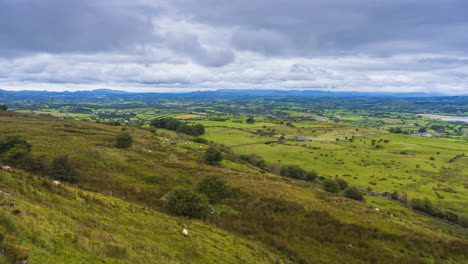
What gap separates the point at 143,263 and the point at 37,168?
28.8 metres

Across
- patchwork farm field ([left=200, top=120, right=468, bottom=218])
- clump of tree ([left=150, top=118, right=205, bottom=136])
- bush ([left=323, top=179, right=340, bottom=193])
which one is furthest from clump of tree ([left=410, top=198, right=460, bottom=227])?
clump of tree ([left=150, top=118, right=205, bottom=136])

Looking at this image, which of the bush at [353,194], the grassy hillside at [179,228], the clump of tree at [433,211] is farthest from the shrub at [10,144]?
the clump of tree at [433,211]

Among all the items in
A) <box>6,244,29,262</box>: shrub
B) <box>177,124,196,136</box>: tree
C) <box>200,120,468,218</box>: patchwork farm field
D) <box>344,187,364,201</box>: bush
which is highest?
<box>6,244,29,262</box>: shrub

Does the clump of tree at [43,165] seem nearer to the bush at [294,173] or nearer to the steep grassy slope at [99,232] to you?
the steep grassy slope at [99,232]

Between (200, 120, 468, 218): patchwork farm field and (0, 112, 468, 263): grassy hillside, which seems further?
(200, 120, 468, 218): patchwork farm field

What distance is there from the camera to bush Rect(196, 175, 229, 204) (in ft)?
111

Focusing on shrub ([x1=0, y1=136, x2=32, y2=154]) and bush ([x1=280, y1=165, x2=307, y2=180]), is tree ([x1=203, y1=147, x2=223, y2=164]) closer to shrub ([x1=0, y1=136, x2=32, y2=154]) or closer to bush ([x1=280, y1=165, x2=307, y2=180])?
bush ([x1=280, y1=165, x2=307, y2=180])

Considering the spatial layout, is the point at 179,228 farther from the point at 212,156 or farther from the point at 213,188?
the point at 212,156

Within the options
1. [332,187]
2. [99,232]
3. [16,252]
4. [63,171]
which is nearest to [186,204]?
[99,232]

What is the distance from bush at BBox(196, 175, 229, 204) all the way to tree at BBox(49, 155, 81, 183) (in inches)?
671

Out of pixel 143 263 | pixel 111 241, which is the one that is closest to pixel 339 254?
pixel 143 263

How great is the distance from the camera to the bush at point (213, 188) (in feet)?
111

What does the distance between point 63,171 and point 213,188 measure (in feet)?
67.4

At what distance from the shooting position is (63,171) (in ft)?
101
